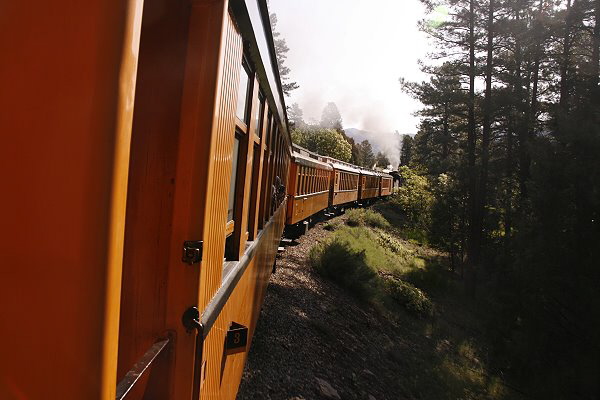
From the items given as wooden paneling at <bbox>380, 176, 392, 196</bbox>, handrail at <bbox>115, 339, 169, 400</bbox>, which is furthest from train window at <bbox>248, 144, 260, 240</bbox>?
wooden paneling at <bbox>380, 176, 392, 196</bbox>

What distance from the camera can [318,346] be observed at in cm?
702

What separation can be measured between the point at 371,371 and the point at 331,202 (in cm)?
1229

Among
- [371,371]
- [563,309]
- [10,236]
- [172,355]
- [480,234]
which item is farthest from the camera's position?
[480,234]

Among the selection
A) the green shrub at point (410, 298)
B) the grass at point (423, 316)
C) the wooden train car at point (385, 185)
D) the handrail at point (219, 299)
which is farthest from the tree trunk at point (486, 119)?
the wooden train car at point (385, 185)

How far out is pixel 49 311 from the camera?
0.73 meters

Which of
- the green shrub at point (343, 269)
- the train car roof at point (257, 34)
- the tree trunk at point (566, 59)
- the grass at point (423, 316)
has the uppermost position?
the tree trunk at point (566, 59)

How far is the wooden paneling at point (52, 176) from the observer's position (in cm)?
71

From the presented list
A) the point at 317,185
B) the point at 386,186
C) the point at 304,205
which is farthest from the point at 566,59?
the point at 386,186

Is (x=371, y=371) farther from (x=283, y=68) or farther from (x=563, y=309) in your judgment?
(x=283, y=68)

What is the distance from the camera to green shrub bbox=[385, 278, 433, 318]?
12859 millimetres

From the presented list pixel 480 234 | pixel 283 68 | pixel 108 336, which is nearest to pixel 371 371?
pixel 108 336

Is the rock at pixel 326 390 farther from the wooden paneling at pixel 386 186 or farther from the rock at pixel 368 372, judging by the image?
the wooden paneling at pixel 386 186

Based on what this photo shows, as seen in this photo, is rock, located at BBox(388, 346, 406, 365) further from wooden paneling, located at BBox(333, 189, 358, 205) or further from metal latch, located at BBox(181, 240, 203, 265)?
wooden paneling, located at BBox(333, 189, 358, 205)

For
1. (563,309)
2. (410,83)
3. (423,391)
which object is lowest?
(423,391)
